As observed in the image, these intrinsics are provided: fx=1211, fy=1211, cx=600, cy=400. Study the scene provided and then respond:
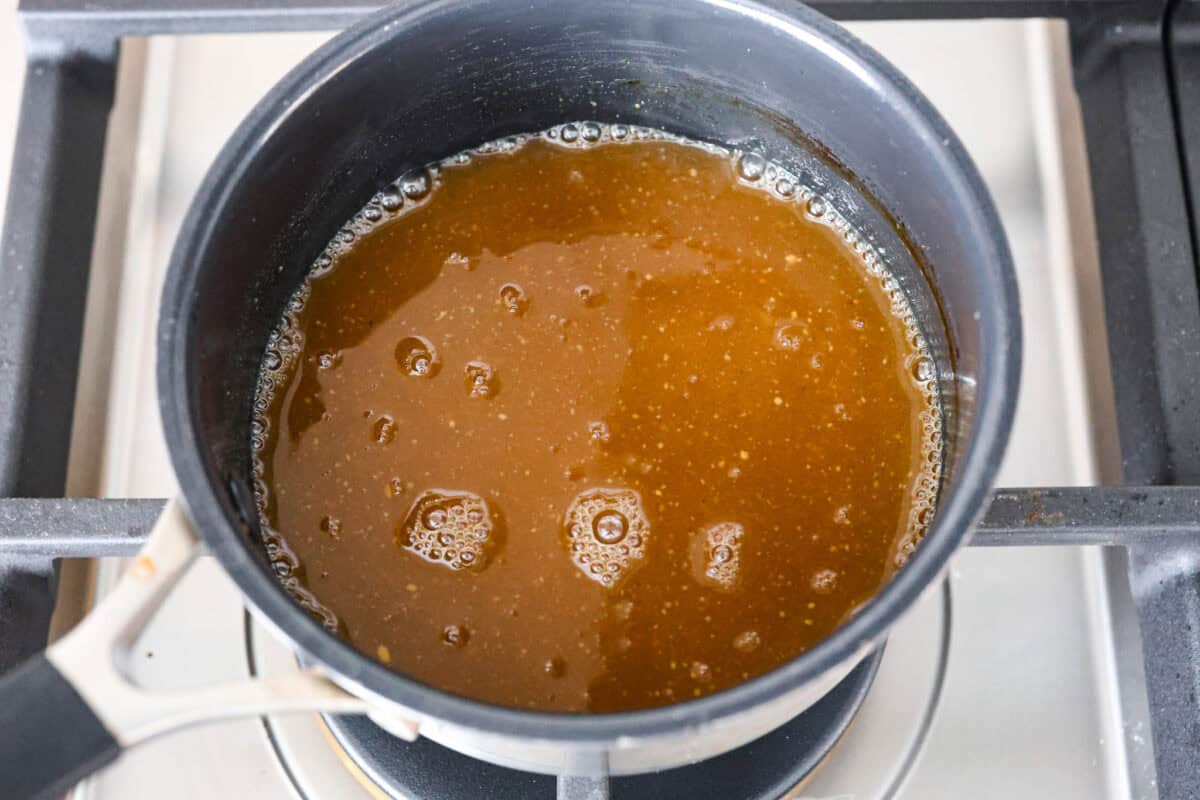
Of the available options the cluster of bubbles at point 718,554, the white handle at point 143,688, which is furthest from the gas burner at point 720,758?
the white handle at point 143,688

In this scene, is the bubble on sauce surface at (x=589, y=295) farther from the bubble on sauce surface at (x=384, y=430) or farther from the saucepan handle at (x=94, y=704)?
the saucepan handle at (x=94, y=704)

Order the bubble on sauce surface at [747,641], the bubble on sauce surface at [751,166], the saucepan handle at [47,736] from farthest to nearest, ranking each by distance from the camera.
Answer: the bubble on sauce surface at [751,166], the bubble on sauce surface at [747,641], the saucepan handle at [47,736]

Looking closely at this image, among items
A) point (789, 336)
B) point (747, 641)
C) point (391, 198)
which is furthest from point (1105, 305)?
point (391, 198)

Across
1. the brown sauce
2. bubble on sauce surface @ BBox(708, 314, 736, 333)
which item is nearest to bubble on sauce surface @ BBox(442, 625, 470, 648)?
the brown sauce

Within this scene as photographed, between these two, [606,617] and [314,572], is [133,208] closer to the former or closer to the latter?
[314,572]

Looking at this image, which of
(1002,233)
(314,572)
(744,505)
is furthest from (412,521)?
(1002,233)

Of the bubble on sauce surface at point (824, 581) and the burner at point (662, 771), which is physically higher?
the bubble on sauce surface at point (824, 581)
